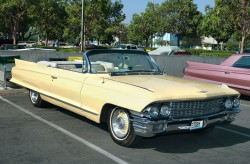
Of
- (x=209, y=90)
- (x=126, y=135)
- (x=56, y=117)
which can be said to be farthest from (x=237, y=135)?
(x=56, y=117)

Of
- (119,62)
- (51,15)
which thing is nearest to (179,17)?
(51,15)

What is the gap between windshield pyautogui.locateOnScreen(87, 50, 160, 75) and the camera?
22.8 ft

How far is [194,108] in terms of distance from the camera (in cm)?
576

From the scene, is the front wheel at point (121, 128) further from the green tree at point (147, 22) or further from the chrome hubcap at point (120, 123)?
the green tree at point (147, 22)

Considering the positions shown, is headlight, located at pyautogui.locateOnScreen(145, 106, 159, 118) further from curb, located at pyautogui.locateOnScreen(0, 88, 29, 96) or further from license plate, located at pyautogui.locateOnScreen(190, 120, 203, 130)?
curb, located at pyautogui.locateOnScreen(0, 88, 29, 96)

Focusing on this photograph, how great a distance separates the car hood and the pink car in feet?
16.9

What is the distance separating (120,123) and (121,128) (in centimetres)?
9

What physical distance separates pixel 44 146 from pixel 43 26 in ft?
145

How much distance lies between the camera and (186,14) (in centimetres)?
5066

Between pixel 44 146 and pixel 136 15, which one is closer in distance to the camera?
pixel 44 146

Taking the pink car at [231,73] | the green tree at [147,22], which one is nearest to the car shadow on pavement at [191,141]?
the pink car at [231,73]

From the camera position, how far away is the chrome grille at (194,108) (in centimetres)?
558

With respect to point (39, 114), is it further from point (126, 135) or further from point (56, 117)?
point (126, 135)

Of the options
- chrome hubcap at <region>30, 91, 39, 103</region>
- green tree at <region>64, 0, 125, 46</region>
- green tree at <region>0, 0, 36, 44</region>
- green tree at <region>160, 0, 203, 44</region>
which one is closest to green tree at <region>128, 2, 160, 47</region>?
green tree at <region>160, 0, 203, 44</region>
